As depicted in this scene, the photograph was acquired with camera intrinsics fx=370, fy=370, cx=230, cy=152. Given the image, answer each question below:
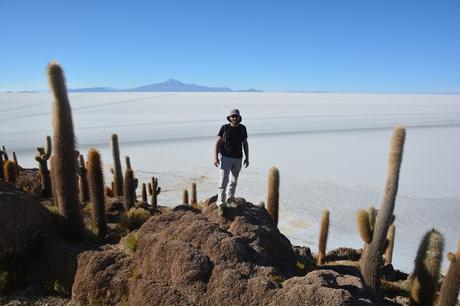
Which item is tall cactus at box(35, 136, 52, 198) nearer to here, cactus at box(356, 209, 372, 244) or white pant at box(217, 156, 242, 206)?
white pant at box(217, 156, 242, 206)

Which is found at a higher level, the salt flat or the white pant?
the white pant

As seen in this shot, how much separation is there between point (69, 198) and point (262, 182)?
12.3 meters

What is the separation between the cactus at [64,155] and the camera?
6793 millimetres

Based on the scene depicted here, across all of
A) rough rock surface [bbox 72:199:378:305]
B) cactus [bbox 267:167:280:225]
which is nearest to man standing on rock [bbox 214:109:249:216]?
rough rock surface [bbox 72:199:378:305]

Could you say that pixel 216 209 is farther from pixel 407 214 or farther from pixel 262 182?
pixel 262 182

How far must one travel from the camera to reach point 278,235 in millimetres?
5555

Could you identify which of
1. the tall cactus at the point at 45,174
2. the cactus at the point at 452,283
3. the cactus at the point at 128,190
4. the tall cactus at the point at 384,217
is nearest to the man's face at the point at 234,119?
the tall cactus at the point at 384,217

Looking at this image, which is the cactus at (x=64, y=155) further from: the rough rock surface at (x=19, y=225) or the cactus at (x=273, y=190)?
the cactus at (x=273, y=190)

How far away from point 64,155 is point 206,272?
4090 mm

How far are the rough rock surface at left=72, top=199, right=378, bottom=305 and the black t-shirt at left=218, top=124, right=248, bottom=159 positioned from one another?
0.97 metres

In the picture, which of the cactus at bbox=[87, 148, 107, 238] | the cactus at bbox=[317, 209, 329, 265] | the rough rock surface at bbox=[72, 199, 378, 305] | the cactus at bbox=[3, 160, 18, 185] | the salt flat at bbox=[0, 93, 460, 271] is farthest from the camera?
the salt flat at bbox=[0, 93, 460, 271]

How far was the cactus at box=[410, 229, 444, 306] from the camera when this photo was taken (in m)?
6.37

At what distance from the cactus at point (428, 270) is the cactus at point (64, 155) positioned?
20.2ft

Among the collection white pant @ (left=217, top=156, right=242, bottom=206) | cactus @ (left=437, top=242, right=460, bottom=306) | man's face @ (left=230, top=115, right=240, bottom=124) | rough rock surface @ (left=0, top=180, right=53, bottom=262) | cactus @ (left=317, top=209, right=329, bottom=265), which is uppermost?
man's face @ (left=230, top=115, right=240, bottom=124)
